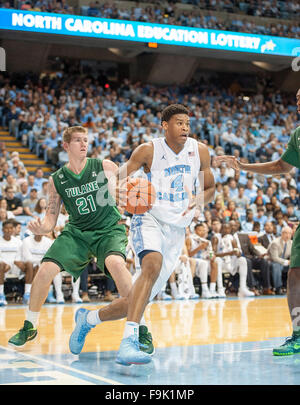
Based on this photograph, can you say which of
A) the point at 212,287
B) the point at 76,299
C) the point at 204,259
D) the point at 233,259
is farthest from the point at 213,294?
the point at 76,299

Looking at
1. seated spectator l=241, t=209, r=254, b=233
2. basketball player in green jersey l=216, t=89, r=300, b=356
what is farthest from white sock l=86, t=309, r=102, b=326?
seated spectator l=241, t=209, r=254, b=233

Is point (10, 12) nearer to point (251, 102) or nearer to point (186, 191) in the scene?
point (251, 102)

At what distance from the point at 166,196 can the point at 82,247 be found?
0.99 metres

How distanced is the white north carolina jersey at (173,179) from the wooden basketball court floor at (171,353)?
1.12m

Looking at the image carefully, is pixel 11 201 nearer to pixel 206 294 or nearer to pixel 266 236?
pixel 206 294

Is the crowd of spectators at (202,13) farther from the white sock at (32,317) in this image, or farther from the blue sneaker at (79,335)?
the blue sneaker at (79,335)

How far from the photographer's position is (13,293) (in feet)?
36.2

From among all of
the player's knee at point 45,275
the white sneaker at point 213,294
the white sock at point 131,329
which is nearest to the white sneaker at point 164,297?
the white sneaker at point 213,294

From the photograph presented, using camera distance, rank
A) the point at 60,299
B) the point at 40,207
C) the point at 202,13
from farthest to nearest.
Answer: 1. the point at 202,13
2. the point at 40,207
3. the point at 60,299

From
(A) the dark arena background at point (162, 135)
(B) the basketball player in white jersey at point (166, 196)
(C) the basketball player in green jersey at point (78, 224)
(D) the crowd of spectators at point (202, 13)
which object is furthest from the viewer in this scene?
(D) the crowd of spectators at point (202, 13)

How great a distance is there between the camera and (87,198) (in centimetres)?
546

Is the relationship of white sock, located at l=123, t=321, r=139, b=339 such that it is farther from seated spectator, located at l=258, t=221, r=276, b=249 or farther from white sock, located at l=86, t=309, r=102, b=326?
seated spectator, located at l=258, t=221, r=276, b=249

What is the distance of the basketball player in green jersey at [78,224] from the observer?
5.28 metres
